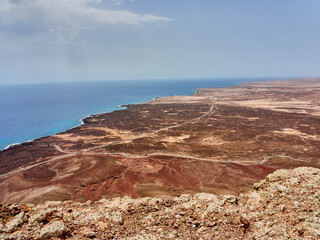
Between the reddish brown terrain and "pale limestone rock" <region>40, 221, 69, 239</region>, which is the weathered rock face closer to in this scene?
"pale limestone rock" <region>40, 221, 69, 239</region>

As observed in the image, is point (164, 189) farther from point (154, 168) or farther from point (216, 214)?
point (216, 214)

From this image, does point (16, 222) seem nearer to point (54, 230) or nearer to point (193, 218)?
point (54, 230)

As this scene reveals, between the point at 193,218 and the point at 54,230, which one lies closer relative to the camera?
the point at 54,230

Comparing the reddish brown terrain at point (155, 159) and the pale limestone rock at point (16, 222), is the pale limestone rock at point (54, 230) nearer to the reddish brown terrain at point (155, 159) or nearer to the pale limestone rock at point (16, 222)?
the pale limestone rock at point (16, 222)

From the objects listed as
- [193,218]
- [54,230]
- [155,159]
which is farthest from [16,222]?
[155,159]

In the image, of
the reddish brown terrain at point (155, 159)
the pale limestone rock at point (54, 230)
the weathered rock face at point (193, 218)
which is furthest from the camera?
the reddish brown terrain at point (155, 159)

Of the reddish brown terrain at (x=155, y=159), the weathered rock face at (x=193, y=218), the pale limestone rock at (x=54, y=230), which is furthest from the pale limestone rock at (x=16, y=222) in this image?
the reddish brown terrain at (x=155, y=159)
